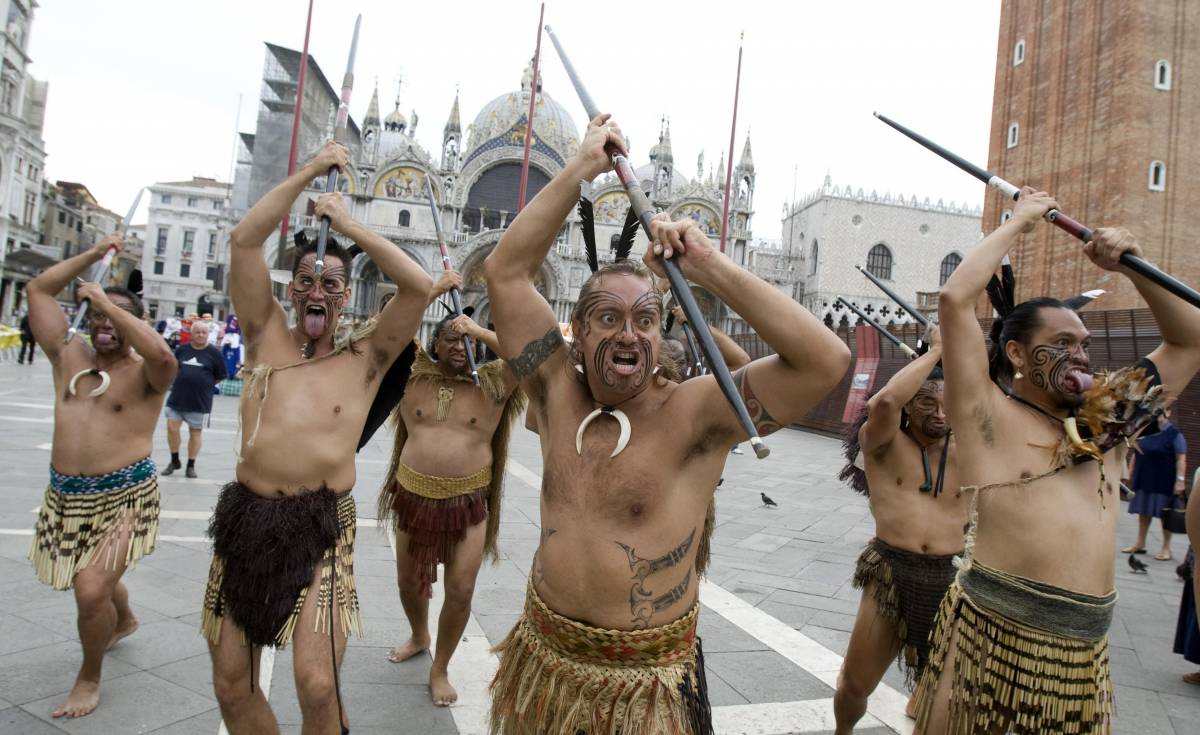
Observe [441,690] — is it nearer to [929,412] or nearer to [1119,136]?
[929,412]

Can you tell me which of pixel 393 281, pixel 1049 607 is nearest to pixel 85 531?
pixel 393 281

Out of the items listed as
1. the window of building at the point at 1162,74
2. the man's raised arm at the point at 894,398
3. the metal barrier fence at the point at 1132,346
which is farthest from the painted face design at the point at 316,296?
the window of building at the point at 1162,74

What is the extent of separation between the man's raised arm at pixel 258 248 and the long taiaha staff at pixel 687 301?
145 centimetres

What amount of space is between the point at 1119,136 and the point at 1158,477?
23.1 meters

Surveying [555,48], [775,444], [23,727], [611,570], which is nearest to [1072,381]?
[611,570]

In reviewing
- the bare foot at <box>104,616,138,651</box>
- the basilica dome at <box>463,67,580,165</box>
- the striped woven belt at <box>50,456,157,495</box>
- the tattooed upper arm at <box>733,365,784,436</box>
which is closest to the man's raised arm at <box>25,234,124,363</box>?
the striped woven belt at <box>50,456,157,495</box>

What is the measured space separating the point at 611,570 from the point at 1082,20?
110 ft

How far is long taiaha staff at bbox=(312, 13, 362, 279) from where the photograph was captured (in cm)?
329

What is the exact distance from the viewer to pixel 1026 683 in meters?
2.51

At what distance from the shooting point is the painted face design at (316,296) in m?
3.34

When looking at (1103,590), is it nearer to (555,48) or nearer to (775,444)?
(555,48)

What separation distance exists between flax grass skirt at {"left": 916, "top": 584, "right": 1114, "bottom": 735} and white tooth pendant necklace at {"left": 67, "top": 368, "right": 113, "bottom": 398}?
422cm

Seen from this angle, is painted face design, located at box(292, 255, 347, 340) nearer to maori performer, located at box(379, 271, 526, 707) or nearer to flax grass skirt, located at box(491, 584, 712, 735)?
maori performer, located at box(379, 271, 526, 707)

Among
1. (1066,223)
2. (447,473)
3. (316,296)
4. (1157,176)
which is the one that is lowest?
(447,473)
